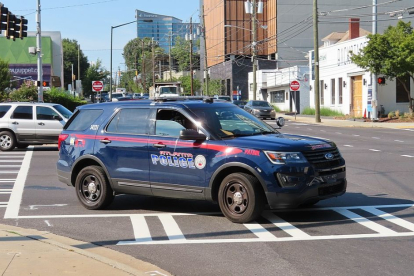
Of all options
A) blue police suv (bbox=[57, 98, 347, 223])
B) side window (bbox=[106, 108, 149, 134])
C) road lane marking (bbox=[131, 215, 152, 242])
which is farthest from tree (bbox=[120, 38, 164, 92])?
road lane marking (bbox=[131, 215, 152, 242])

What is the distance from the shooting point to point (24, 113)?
23.0m

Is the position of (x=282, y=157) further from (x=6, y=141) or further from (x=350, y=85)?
(x=350, y=85)

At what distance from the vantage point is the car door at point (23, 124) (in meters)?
22.9

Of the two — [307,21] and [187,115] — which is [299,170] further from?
[307,21]

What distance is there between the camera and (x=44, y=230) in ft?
29.9

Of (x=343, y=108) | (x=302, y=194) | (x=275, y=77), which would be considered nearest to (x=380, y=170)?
(x=302, y=194)

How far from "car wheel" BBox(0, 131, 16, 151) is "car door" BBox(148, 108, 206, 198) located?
1418cm

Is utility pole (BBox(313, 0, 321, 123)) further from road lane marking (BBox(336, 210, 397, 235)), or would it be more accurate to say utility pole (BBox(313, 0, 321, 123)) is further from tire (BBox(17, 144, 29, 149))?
road lane marking (BBox(336, 210, 397, 235))

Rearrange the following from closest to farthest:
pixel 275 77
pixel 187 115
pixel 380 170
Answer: pixel 187 115
pixel 380 170
pixel 275 77

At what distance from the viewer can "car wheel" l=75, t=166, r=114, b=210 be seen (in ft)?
34.9

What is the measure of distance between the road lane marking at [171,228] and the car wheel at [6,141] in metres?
14.4

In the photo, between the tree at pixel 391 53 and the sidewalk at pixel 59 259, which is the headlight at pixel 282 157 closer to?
the sidewalk at pixel 59 259

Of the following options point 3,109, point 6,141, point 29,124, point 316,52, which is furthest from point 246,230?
point 316,52

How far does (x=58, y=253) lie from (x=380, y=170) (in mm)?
10353
